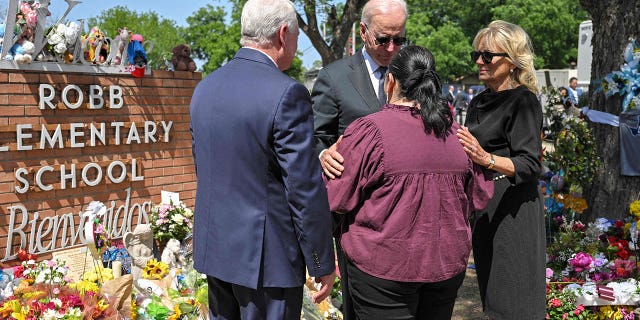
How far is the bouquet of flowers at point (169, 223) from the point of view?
4.78m

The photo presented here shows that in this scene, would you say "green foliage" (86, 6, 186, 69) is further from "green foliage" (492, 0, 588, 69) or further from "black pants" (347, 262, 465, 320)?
"black pants" (347, 262, 465, 320)

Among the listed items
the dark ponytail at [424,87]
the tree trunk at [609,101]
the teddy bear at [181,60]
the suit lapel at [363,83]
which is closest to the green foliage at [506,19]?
the tree trunk at [609,101]

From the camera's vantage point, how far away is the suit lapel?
2.85m

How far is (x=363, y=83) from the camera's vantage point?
2891mm

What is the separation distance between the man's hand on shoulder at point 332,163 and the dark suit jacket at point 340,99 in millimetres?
510

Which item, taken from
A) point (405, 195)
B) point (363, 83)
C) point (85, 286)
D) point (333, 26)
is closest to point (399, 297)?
point (405, 195)

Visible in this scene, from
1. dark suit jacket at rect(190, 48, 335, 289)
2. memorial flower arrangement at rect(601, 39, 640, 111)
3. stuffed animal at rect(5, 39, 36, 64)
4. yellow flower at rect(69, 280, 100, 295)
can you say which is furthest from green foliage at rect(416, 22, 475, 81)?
dark suit jacket at rect(190, 48, 335, 289)

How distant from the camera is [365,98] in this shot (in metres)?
2.85

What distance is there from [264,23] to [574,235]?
14.1ft

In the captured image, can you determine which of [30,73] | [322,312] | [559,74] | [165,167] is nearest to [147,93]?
[165,167]

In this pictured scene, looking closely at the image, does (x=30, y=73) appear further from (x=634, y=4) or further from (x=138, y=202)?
(x=634, y=4)

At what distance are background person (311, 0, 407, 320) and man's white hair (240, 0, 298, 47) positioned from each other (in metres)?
0.68

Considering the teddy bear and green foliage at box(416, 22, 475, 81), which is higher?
green foliage at box(416, 22, 475, 81)

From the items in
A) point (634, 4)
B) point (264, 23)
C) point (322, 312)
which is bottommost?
point (322, 312)
